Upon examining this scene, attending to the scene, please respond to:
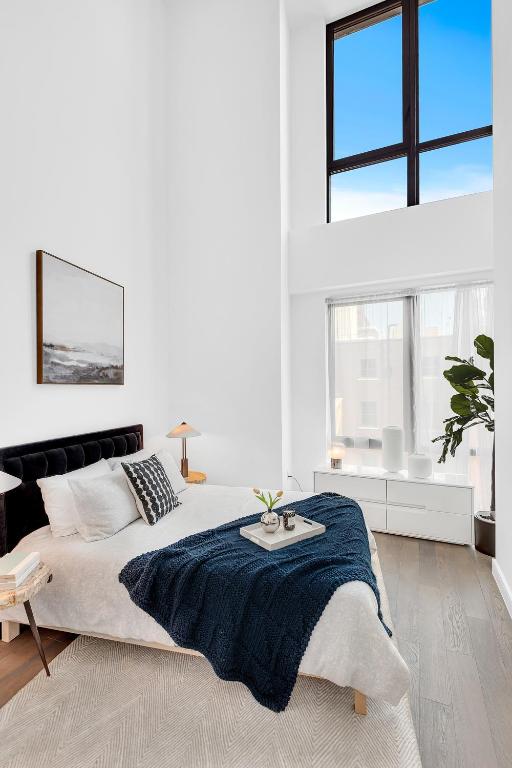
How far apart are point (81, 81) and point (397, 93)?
10.2 ft

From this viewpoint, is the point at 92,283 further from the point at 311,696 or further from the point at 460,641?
the point at 460,641

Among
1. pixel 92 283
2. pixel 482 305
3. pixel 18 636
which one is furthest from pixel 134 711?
pixel 482 305

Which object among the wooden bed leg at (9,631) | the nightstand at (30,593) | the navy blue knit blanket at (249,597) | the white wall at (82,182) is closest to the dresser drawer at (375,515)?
the navy blue knit blanket at (249,597)

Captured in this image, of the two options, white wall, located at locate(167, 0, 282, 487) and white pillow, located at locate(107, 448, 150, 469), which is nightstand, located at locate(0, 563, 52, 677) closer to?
white pillow, located at locate(107, 448, 150, 469)

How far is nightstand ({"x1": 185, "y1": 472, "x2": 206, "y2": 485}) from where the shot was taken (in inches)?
140

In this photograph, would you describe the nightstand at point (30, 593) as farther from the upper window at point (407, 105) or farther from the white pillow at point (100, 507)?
the upper window at point (407, 105)

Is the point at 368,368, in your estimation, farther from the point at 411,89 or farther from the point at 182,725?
the point at 182,725

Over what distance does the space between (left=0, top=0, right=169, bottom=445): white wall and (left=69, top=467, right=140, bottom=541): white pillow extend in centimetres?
53

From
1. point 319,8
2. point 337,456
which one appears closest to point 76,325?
point 337,456

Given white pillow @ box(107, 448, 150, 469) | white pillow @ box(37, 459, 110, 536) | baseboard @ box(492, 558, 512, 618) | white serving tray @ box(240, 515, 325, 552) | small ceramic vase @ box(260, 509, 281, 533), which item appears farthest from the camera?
white pillow @ box(107, 448, 150, 469)

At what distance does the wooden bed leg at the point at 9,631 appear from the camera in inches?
80.5

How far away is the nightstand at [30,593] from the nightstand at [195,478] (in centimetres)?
167

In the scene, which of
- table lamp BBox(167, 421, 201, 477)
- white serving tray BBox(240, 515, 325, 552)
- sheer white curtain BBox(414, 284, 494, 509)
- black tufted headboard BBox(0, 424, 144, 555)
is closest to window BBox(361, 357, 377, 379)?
sheer white curtain BBox(414, 284, 494, 509)

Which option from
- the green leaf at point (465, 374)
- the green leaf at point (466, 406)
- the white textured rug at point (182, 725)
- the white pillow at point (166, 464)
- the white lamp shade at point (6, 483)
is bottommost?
the white textured rug at point (182, 725)
